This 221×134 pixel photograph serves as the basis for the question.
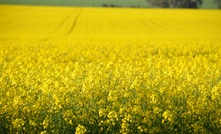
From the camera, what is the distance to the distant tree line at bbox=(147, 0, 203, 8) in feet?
284

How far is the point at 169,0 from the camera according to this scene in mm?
89250

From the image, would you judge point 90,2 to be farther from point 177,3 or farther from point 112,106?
point 112,106

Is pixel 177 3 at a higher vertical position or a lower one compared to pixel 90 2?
higher

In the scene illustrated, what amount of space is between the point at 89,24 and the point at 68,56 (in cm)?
2561

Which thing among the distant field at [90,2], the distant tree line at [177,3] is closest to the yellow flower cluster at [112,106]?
the distant field at [90,2]

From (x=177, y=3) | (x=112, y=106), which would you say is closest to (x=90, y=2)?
(x=177, y=3)

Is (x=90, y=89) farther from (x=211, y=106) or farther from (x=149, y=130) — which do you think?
(x=211, y=106)

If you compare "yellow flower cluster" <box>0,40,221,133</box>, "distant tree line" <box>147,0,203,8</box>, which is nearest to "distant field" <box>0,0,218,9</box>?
"distant tree line" <box>147,0,203,8</box>

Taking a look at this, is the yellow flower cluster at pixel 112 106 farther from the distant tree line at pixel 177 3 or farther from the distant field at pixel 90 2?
the distant tree line at pixel 177 3

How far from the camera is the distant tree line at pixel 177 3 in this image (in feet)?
284

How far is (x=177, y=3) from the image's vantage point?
87625 mm

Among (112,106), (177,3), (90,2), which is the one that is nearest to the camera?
(112,106)

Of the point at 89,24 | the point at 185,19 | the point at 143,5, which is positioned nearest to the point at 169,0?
the point at 143,5

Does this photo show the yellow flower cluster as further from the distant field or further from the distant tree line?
the distant tree line
